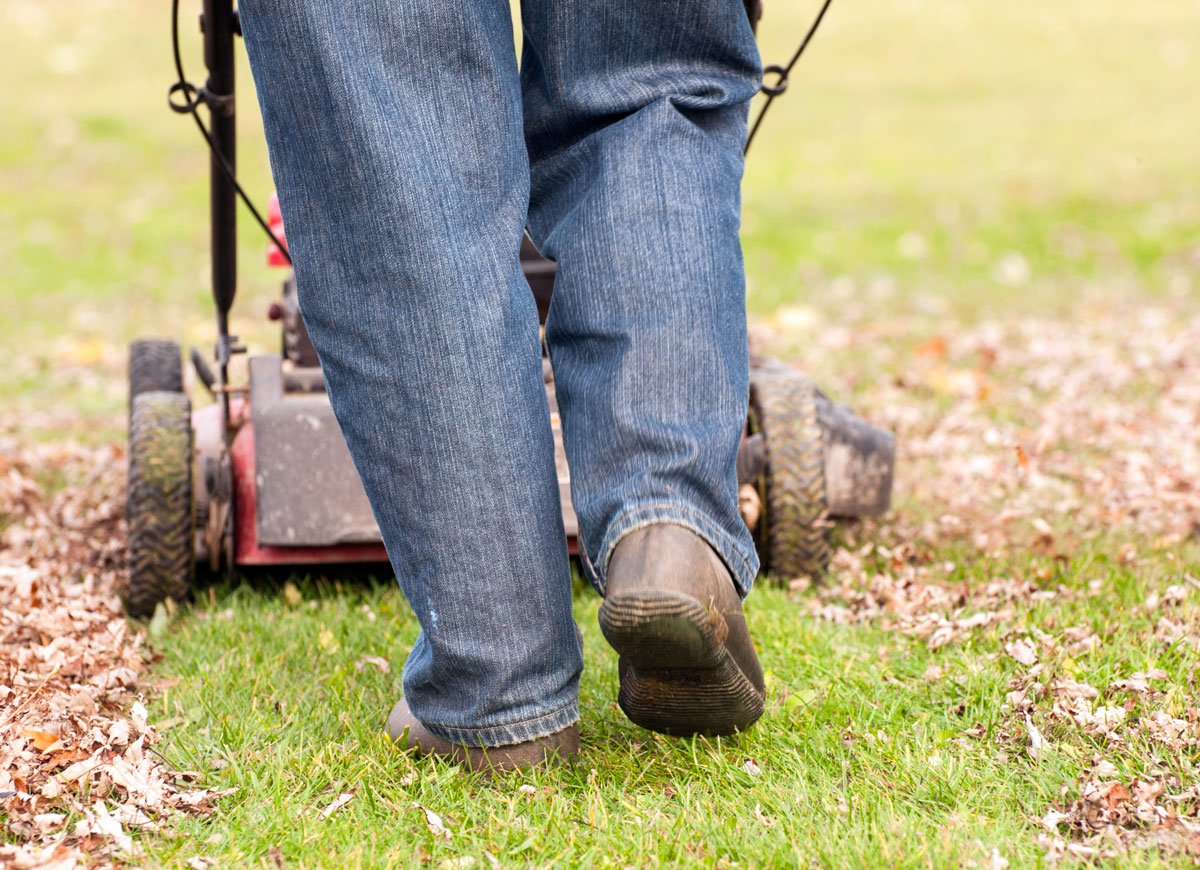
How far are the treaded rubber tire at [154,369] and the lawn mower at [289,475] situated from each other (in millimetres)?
394

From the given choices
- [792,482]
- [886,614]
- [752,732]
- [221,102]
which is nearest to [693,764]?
[752,732]

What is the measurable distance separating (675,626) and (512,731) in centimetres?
36

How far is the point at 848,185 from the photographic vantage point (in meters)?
10.3

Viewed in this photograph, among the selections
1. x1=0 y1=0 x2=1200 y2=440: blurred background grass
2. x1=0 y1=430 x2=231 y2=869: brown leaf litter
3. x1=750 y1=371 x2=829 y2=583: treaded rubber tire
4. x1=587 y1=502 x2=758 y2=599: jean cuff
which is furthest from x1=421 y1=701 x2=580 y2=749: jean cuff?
x1=0 y1=0 x2=1200 y2=440: blurred background grass

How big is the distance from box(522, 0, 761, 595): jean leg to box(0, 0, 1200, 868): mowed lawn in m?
0.36

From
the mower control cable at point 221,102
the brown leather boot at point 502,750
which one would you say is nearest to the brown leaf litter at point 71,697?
the brown leather boot at point 502,750

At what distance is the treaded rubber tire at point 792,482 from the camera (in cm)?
274

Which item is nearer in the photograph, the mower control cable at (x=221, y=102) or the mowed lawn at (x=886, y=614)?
the mowed lawn at (x=886, y=614)

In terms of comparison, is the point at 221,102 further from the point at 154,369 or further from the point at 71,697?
the point at 71,697

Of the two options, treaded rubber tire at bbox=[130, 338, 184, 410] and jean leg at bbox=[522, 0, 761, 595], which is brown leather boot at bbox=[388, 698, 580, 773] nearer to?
jean leg at bbox=[522, 0, 761, 595]

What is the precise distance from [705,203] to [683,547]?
1.44ft

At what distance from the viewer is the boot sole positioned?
1533 millimetres

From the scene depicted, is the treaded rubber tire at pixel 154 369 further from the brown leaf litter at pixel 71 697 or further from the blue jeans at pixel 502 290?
the blue jeans at pixel 502 290

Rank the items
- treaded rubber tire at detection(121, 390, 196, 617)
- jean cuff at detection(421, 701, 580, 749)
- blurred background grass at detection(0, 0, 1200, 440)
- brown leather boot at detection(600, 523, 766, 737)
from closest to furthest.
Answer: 1. brown leather boot at detection(600, 523, 766, 737)
2. jean cuff at detection(421, 701, 580, 749)
3. treaded rubber tire at detection(121, 390, 196, 617)
4. blurred background grass at detection(0, 0, 1200, 440)
